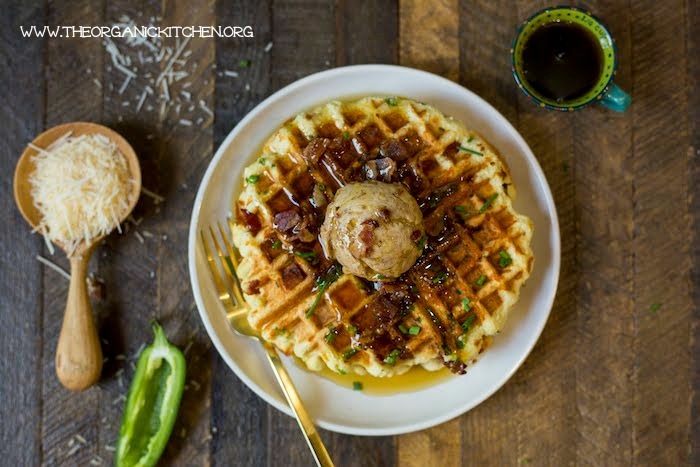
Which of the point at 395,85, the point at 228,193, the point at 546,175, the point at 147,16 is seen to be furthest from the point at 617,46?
the point at 147,16

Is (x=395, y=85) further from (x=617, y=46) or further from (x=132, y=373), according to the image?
(x=132, y=373)

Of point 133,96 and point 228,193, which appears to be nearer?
point 228,193

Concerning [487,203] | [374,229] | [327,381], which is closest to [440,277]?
[487,203]

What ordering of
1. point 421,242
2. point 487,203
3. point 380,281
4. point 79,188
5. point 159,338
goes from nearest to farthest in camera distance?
point 421,242 < point 380,281 < point 487,203 < point 79,188 < point 159,338

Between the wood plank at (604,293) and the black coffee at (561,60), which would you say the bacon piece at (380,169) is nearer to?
the black coffee at (561,60)

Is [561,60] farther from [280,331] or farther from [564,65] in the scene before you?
[280,331]

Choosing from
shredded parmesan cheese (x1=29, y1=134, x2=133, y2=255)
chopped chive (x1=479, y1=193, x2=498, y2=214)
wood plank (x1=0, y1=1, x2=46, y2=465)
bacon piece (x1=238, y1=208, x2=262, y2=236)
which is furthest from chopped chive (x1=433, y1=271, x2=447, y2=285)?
wood plank (x1=0, y1=1, x2=46, y2=465)
